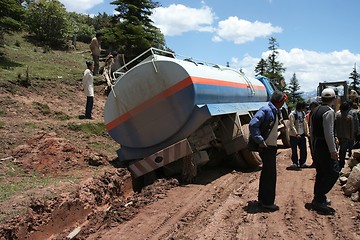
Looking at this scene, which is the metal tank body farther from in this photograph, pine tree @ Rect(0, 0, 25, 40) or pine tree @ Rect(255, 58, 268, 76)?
pine tree @ Rect(255, 58, 268, 76)

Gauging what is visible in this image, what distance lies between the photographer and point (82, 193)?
6.20 meters

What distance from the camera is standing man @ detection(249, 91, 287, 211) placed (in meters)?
5.47

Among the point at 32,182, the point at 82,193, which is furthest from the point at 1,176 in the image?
the point at 82,193

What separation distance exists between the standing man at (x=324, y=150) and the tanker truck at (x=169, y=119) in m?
2.19

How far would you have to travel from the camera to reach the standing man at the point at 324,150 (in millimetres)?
5336

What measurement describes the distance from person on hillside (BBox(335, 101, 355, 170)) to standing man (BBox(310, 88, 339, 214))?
259cm

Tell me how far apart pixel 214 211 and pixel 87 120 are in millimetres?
6300

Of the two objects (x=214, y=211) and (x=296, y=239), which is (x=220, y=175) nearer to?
(x=214, y=211)

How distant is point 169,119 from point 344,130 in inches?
154

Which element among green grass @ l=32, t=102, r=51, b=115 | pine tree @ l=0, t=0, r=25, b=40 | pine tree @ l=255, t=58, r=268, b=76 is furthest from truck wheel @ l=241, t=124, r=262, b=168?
pine tree @ l=255, t=58, r=268, b=76

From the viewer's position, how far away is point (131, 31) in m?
23.9

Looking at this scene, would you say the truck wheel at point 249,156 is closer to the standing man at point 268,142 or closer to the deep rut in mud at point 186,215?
the deep rut in mud at point 186,215

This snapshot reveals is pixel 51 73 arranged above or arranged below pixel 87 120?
above

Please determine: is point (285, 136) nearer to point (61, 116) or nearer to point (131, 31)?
point (61, 116)
